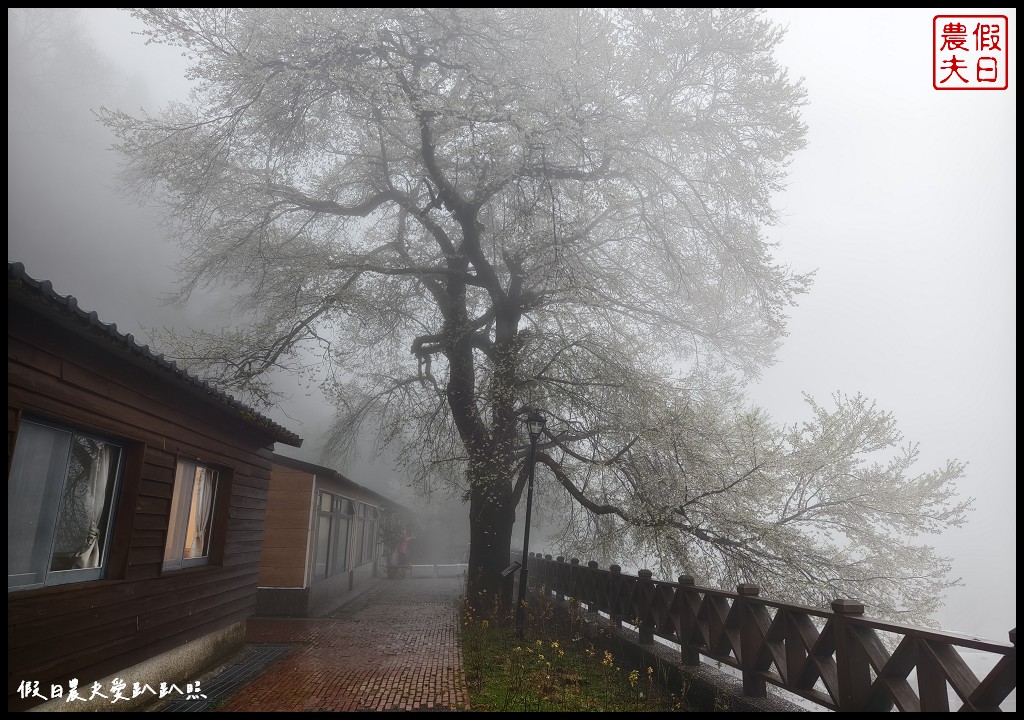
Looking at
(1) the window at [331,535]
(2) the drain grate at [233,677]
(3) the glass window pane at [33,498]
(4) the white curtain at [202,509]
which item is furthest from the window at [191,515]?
(1) the window at [331,535]

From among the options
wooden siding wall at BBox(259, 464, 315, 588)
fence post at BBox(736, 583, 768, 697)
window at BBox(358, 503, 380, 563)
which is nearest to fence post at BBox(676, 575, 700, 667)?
fence post at BBox(736, 583, 768, 697)

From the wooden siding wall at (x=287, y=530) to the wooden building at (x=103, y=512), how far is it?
19.9ft

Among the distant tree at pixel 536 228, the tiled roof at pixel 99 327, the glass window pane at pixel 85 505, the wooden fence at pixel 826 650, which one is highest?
the distant tree at pixel 536 228

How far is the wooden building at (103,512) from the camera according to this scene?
4668 millimetres

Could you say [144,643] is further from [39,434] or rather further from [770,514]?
[770,514]

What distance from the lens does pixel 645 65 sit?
12562 millimetres

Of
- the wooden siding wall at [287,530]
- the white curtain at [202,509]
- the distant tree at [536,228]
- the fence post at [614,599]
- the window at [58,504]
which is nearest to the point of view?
the window at [58,504]

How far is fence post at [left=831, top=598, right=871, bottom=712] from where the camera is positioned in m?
4.86

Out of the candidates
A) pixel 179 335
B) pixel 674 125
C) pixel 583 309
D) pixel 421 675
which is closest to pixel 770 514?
A: pixel 583 309

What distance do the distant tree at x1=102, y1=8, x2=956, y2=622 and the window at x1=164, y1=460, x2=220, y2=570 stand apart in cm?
408

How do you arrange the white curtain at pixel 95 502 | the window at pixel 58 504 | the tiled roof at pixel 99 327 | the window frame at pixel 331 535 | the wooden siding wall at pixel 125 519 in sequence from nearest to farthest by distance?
the tiled roof at pixel 99 327 → the wooden siding wall at pixel 125 519 → the window at pixel 58 504 → the white curtain at pixel 95 502 → the window frame at pixel 331 535

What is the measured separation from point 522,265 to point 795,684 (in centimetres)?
1014

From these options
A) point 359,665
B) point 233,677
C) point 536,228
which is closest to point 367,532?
point 359,665

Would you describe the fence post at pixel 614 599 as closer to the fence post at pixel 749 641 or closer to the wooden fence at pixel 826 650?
the wooden fence at pixel 826 650
